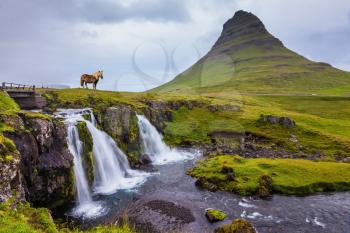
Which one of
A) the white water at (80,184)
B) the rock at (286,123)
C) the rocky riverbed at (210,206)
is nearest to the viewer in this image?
the rocky riverbed at (210,206)

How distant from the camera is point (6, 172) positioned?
90.6ft

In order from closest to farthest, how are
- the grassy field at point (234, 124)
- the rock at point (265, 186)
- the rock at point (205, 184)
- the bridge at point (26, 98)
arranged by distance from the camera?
the rock at point (265, 186) → the rock at point (205, 184) → the bridge at point (26, 98) → the grassy field at point (234, 124)

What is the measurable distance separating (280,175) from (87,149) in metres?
34.0

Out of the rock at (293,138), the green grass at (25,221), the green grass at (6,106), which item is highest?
the green grass at (6,106)

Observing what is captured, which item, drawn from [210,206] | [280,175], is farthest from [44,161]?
[280,175]

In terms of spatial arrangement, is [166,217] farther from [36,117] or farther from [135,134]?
[135,134]

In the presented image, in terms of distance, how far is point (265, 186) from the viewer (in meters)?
48.4

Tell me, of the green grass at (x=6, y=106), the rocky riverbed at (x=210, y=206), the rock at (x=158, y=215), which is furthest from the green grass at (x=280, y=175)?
the green grass at (x=6, y=106)

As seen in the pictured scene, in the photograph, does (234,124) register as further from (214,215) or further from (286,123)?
(214,215)

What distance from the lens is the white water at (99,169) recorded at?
4338 centimetres

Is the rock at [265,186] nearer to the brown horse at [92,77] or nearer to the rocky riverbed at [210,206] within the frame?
the rocky riverbed at [210,206]

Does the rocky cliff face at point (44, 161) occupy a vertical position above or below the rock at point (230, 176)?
above

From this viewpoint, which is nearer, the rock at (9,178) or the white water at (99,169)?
the rock at (9,178)

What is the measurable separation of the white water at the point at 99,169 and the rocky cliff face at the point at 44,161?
9.21 ft
